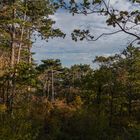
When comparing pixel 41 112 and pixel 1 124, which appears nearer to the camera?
pixel 1 124

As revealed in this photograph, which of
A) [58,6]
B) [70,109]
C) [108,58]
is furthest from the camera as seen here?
[108,58]

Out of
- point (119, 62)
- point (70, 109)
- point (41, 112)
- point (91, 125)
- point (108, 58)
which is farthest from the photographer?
point (108, 58)

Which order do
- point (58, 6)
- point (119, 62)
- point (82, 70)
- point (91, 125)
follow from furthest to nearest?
1. point (82, 70)
2. point (119, 62)
3. point (91, 125)
4. point (58, 6)

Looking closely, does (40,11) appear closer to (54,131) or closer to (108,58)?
(54,131)

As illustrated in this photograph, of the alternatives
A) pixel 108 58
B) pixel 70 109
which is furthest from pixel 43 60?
pixel 70 109

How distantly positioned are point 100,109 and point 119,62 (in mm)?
10067

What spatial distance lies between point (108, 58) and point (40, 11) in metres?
16.4

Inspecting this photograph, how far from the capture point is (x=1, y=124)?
53.6 feet

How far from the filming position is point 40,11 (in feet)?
118

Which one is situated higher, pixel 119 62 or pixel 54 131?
pixel 119 62

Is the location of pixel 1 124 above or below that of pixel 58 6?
below

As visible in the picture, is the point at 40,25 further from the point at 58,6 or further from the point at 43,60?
the point at 43,60

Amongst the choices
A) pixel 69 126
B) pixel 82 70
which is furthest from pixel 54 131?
pixel 82 70

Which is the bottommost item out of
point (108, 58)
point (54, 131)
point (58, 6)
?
point (54, 131)
